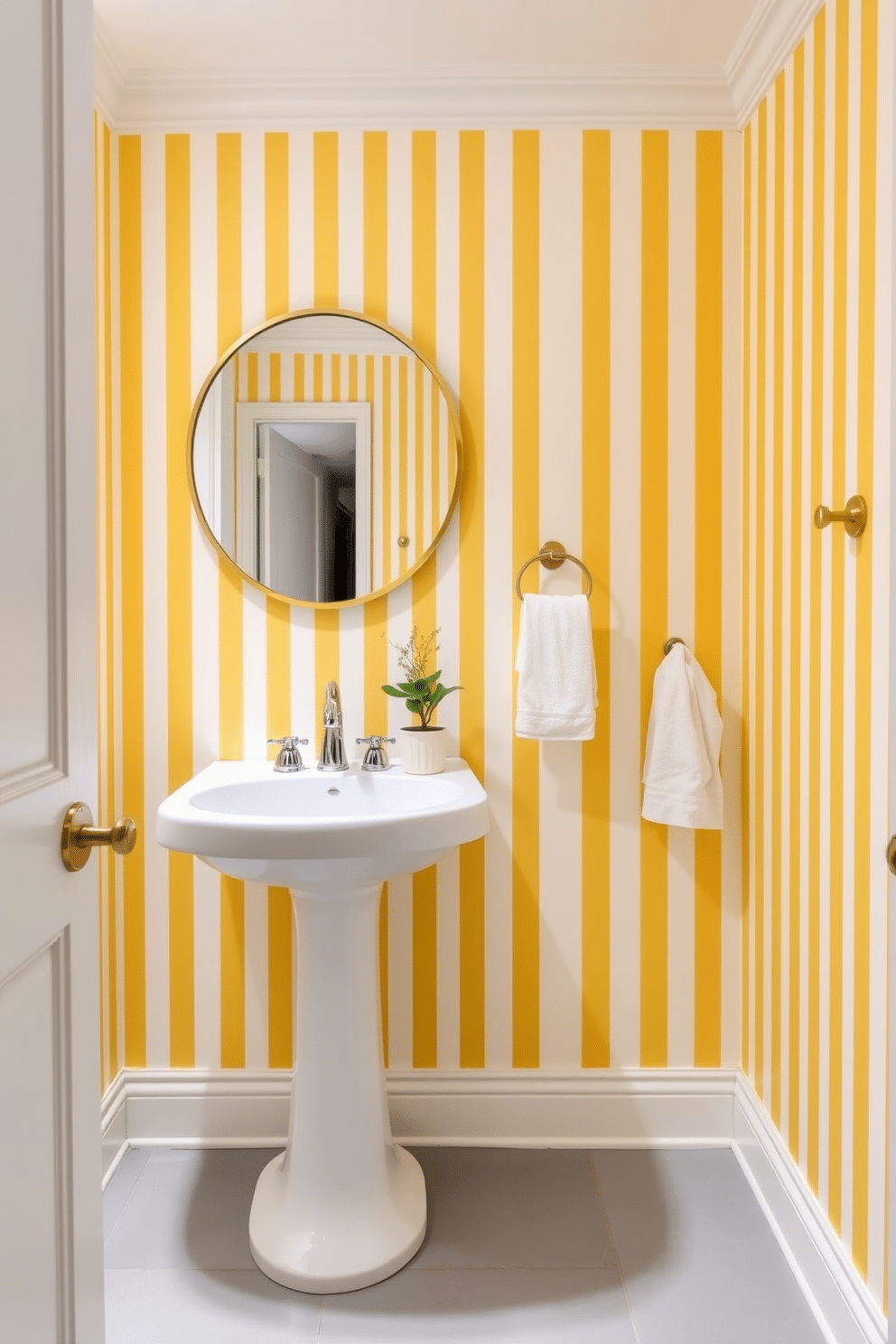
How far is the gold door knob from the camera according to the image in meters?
0.83

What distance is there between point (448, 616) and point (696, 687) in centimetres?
55

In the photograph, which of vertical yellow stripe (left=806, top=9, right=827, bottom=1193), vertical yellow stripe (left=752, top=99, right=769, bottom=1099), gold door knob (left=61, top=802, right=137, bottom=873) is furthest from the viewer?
vertical yellow stripe (left=752, top=99, right=769, bottom=1099)

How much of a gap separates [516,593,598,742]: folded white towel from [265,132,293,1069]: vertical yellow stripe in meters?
0.53

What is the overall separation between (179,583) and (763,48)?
1.59 m

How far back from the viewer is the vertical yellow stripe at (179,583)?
199 cm

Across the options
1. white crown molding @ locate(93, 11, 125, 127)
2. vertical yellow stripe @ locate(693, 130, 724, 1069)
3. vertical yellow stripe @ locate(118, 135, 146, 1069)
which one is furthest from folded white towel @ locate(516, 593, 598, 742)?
white crown molding @ locate(93, 11, 125, 127)

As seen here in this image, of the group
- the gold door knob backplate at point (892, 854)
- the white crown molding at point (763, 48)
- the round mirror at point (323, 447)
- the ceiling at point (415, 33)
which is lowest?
the gold door knob backplate at point (892, 854)

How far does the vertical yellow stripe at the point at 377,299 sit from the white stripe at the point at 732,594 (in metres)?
0.74

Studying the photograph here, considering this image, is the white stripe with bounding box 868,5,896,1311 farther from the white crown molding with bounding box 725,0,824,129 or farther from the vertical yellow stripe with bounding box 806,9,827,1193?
the white crown molding with bounding box 725,0,824,129

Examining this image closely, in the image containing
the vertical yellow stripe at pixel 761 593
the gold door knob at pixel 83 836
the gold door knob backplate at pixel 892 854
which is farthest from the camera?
the vertical yellow stripe at pixel 761 593

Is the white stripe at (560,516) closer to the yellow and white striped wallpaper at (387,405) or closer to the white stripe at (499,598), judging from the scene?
the white stripe at (499,598)

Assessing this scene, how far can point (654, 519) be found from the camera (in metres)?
2.02

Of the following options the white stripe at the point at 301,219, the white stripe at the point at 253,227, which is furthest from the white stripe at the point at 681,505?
the white stripe at the point at 253,227

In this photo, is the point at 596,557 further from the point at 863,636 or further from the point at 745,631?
the point at 863,636
